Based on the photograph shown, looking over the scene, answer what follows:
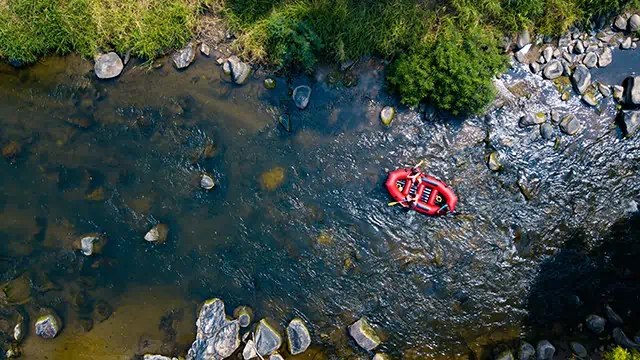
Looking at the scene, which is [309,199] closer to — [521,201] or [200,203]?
[200,203]

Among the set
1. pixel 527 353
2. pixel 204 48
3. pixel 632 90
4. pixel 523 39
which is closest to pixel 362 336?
pixel 527 353

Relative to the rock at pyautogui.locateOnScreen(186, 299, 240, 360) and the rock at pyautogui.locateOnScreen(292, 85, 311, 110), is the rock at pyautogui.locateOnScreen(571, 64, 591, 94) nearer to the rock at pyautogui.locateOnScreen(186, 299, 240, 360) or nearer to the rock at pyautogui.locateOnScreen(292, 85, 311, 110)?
the rock at pyautogui.locateOnScreen(292, 85, 311, 110)

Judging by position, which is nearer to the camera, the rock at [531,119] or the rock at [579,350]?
the rock at [579,350]

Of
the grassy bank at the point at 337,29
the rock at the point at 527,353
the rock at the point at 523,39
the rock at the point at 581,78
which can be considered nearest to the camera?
the grassy bank at the point at 337,29


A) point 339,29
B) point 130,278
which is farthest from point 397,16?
point 130,278

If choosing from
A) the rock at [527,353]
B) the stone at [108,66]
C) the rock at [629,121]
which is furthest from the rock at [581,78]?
A: the stone at [108,66]

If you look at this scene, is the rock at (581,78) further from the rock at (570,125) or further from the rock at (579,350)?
the rock at (579,350)
